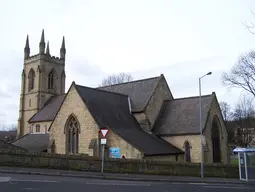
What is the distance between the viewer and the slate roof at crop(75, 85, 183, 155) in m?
30.7

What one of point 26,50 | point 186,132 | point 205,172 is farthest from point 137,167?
point 26,50

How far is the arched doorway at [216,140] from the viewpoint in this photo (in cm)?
3700

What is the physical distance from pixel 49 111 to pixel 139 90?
22812mm

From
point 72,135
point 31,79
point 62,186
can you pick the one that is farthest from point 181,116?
point 31,79

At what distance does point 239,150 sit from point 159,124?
14.0 meters

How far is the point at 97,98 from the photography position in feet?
116

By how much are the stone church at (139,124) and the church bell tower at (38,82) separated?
775 inches

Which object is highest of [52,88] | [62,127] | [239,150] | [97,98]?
[52,88]

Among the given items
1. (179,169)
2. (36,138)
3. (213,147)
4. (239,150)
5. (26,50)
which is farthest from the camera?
(26,50)

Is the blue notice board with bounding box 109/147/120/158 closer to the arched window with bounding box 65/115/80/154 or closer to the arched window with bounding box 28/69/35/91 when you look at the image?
the arched window with bounding box 65/115/80/154

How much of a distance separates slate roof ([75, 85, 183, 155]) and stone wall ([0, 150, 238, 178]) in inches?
110

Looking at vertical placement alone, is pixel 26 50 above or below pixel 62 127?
above

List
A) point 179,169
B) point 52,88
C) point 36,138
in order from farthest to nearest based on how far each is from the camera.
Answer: point 52,88 < point 36,138 < point 179,169

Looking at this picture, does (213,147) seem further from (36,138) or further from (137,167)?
(36,138)
